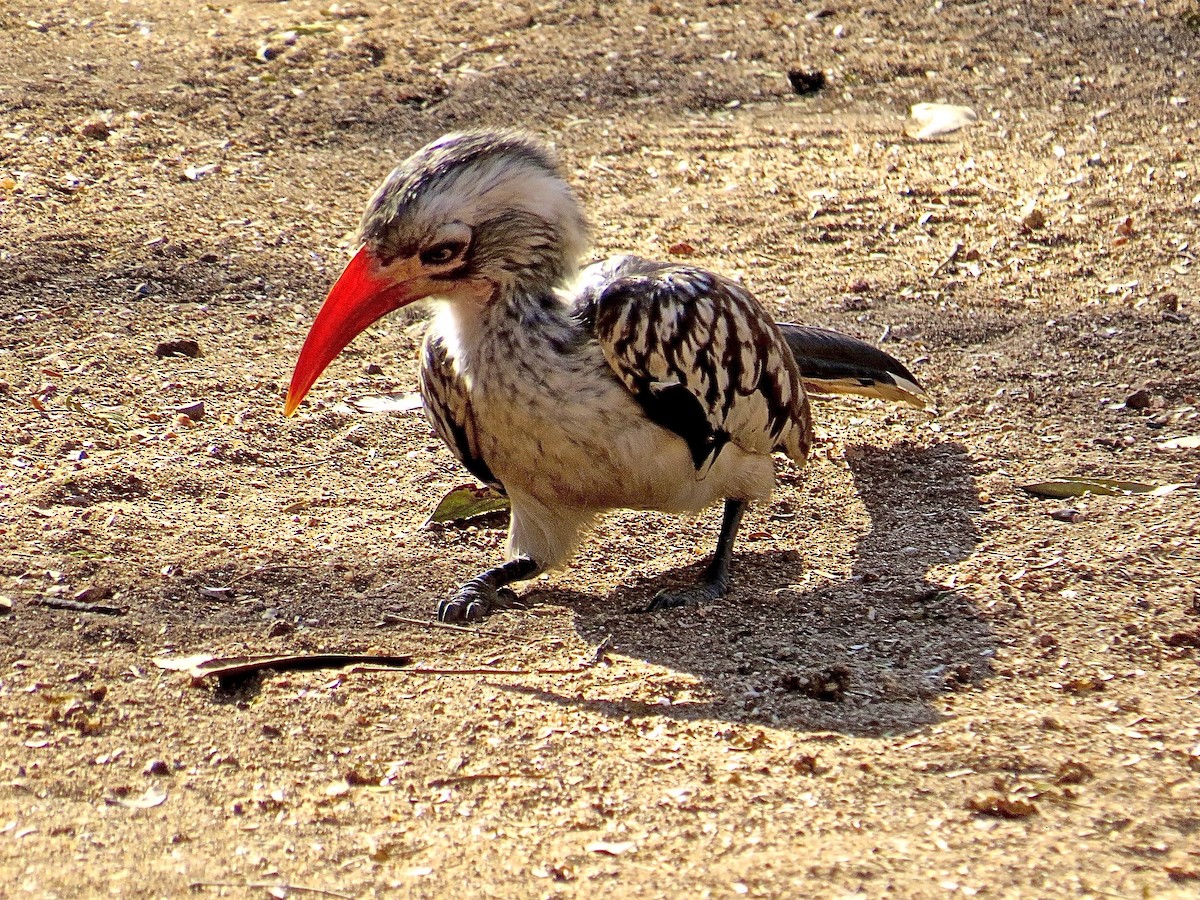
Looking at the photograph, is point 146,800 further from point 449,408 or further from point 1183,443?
point 1183,443

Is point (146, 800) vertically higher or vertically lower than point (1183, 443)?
higher

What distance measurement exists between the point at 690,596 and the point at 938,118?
Answer: 14.1 ft

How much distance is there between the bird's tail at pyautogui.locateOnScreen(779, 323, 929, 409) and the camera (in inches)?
190

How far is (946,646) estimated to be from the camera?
146 inches

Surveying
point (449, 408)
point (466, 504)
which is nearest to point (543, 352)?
point (449, 408)

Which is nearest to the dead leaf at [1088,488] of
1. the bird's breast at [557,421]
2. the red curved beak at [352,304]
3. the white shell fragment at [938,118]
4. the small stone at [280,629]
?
the bird's breast at [557,421]

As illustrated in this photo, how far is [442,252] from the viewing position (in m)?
3.90

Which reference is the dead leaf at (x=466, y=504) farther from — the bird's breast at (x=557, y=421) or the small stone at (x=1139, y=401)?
the small stone at (x=1139, y=401)

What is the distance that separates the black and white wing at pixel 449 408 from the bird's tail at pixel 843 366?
3.91ft

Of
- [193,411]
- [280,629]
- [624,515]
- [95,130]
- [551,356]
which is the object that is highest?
[551,356]

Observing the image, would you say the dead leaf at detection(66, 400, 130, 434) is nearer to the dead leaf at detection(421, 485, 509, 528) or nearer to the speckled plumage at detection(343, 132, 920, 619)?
the dead leaf at detection(421, 485, 509, 528)

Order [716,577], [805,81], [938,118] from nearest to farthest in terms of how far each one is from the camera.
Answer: [716,577], [938,118], [805,81]

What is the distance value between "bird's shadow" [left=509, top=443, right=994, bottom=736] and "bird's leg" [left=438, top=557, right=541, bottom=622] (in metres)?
0.13

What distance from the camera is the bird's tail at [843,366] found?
4.84 metres
